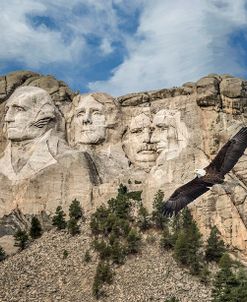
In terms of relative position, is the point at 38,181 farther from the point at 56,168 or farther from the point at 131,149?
the point at 131,149

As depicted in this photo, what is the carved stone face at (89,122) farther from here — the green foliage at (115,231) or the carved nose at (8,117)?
the green foliage at (115,231)

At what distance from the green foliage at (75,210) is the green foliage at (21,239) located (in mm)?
2708

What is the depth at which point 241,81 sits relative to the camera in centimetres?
4950

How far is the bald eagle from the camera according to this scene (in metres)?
25.6

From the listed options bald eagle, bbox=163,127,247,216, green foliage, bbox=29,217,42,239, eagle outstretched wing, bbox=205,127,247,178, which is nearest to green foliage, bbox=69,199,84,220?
green foliage, bbox=29,217,42,239

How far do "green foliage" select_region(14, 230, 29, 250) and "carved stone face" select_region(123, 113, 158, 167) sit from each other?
9.06 metres

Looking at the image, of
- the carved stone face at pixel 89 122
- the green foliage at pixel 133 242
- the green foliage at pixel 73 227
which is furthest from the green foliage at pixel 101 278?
the carved stone face at pixel 89 122

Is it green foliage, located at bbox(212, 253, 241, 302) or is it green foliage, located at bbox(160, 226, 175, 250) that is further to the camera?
green foliage, located at bbox(160, 226, 175, 250)

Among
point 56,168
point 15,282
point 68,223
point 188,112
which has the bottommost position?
point 15,282

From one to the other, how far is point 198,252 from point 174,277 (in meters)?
2.42

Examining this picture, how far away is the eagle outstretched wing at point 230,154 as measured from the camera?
26.4 metres

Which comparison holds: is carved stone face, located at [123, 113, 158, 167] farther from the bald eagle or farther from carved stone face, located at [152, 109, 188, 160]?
the bald eagle

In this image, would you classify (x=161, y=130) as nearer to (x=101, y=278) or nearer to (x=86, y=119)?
(x=86, y=119)

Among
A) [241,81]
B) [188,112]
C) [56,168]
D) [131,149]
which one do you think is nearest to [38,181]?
[56,168]
